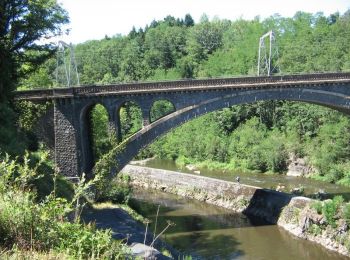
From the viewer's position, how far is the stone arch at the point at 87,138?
27.6 metres

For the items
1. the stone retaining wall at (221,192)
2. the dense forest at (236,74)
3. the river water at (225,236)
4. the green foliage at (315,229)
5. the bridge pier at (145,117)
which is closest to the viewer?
the river water at (225,236)

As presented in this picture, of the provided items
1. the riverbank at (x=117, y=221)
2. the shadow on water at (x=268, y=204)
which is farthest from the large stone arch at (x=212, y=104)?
the shadow on water at (x=268, y=204)

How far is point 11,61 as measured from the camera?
22734 mm

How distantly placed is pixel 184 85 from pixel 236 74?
45.8 meters

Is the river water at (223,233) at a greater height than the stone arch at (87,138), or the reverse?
the stone arch at (87,138)

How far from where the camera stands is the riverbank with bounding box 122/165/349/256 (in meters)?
23.8

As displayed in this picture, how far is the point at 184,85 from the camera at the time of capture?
28.7 m

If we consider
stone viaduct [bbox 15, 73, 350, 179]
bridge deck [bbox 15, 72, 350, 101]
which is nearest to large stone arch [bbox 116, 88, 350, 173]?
stone viaduct [bbox 15, 73, 350, 179]

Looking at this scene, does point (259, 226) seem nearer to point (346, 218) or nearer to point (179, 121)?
point (346, 218)

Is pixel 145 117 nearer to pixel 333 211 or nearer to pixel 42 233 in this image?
pixel 333 211

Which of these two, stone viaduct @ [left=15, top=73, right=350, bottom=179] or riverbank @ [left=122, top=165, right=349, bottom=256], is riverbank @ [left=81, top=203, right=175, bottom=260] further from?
riverbank @ [left=122, top=165, right=349, bottom=256]

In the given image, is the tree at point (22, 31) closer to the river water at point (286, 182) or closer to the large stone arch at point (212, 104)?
the large stone arch at point (212, 104)

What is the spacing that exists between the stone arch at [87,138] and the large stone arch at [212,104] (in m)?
1.95

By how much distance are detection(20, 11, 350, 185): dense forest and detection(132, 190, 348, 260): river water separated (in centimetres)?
766
